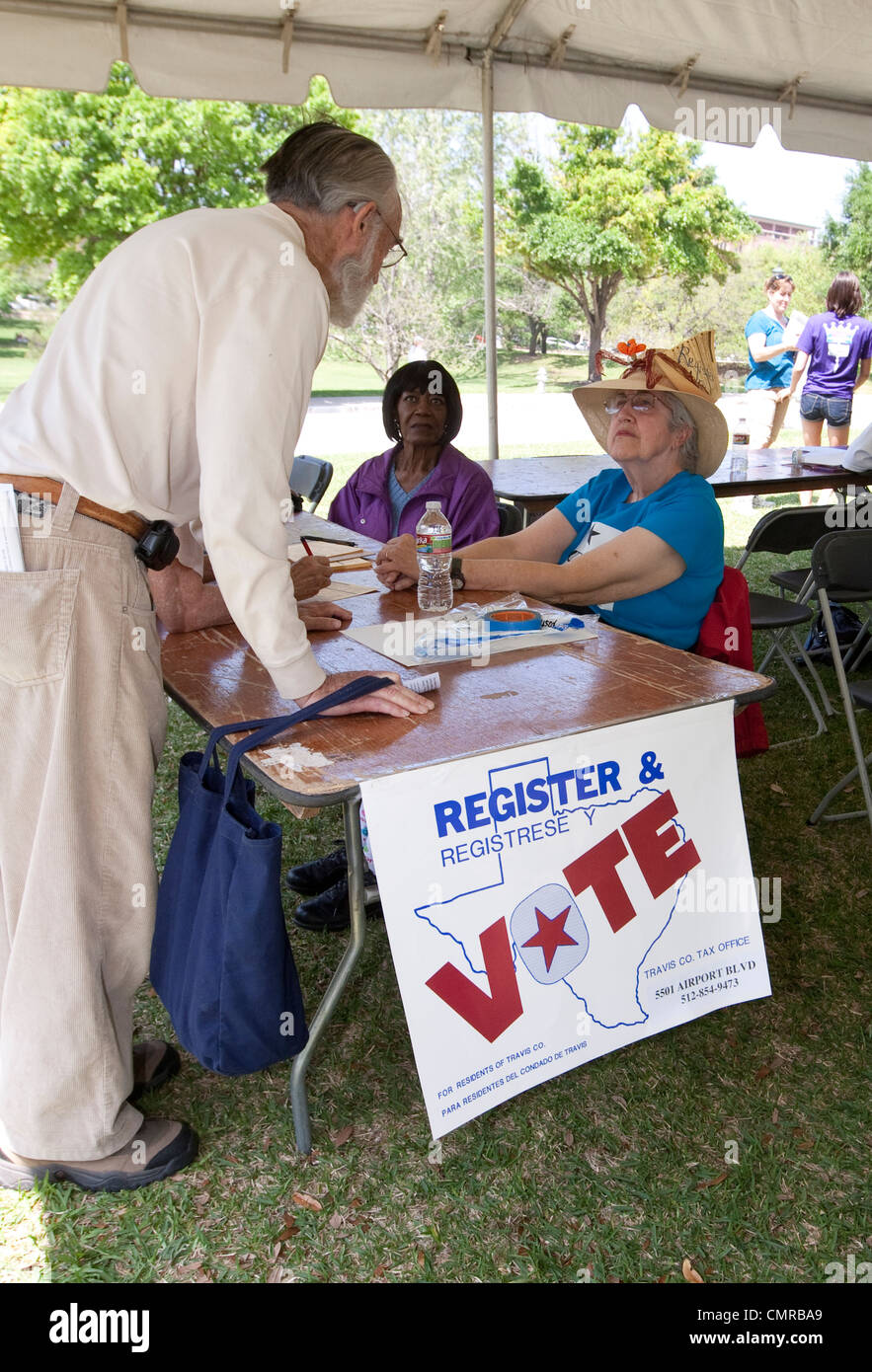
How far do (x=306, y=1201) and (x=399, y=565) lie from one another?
A: 4.94ft

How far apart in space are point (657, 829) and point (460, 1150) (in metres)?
0.76

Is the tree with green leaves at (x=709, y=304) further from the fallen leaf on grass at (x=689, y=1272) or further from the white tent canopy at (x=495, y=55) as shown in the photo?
the fallen leaf on grass at (x=689, y=1272)

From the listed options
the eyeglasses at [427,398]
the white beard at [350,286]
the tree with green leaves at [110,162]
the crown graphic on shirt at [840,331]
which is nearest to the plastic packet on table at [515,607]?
the white beard at [350,286]

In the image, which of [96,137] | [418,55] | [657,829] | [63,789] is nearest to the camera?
[63,789]

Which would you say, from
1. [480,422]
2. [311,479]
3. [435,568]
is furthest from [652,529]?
[480,422]

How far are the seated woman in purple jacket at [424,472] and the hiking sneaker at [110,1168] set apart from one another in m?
2.32

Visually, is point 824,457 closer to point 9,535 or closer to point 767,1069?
point 767,1069

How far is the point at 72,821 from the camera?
1.74m

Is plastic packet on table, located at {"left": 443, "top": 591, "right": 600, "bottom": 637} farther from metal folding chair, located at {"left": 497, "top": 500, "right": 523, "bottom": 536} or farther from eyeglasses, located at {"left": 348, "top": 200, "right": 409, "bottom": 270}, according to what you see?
metal folding chair, located at {"left": 497, "top": 500, "right": 523, "bottom": 536}

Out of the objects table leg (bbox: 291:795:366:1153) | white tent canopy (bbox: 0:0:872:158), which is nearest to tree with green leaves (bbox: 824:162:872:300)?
white tent canopy (bbox: 0:0:872:158)

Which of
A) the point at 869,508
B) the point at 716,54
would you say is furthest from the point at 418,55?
the point at 869,508

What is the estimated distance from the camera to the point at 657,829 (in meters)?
1.97

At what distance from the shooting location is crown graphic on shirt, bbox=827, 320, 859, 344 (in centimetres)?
795
